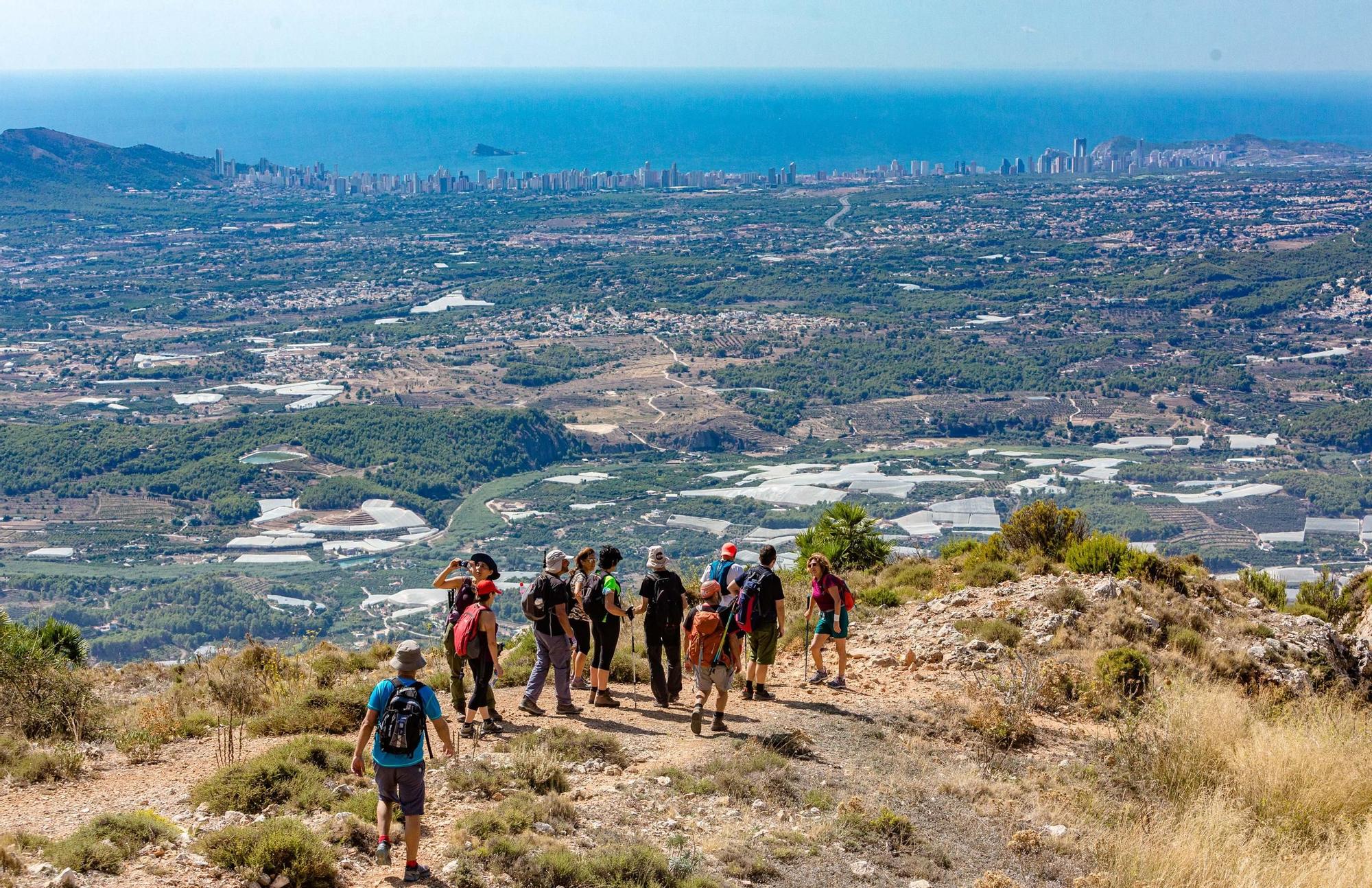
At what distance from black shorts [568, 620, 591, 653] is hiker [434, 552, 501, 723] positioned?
949 millimetres

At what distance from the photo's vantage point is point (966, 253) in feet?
414

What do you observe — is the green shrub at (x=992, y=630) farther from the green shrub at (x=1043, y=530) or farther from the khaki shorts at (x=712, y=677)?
the khaki shorts at (x=712, y=677)

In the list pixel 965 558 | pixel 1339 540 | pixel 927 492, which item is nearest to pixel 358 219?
pixel 927 492

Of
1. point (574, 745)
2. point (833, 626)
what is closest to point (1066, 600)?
point (833, 626)

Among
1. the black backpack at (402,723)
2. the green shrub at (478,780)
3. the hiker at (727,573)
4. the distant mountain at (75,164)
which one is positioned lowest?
the green shrub at (478,780)

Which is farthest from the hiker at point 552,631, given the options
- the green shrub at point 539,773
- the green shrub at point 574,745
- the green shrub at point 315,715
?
the green shrub at point 539,773

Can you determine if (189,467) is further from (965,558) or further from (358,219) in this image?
(358,219)

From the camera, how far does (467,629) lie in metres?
8.62

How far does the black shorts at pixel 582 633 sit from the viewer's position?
9.89 metres

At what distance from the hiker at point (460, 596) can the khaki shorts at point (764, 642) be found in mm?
2122

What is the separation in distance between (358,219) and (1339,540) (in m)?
137

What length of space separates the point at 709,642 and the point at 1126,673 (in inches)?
148

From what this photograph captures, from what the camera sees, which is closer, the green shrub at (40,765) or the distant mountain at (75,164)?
the green shrub at (40,765)

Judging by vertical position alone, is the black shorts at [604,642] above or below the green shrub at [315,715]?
above
